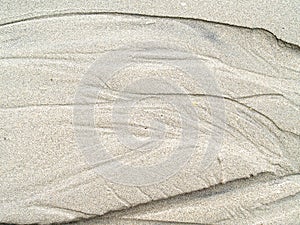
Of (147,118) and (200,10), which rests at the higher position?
(200,10)

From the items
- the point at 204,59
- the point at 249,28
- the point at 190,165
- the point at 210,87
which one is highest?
the point at 249,28

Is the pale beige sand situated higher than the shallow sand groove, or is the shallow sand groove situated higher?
the pale beige sand

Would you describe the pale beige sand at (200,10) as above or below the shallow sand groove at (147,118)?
above

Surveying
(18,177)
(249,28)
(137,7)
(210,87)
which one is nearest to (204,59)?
(210,87)

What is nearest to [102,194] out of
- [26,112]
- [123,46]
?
[26,112]

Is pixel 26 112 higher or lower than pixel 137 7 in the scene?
lower

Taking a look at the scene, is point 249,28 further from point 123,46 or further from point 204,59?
point 123,46

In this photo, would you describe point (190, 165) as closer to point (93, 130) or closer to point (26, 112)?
point (93, 130)
